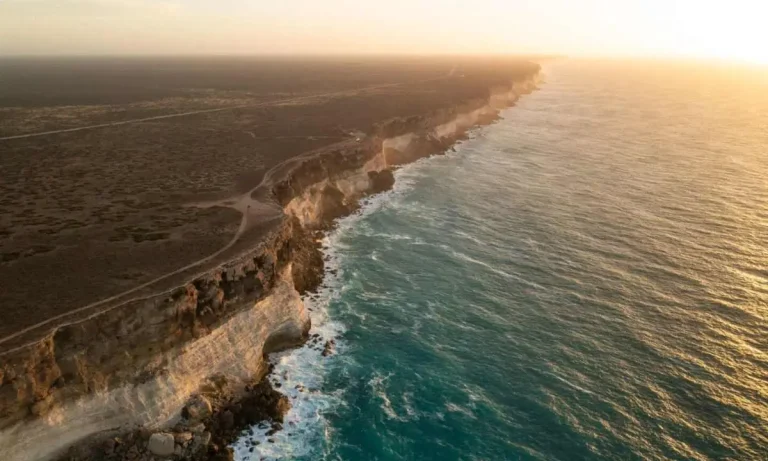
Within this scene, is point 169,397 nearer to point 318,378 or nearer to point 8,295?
point 318,378

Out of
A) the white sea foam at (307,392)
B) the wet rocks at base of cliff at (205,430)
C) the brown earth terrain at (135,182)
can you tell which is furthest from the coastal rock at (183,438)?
the brown earth terrain at (135,182)

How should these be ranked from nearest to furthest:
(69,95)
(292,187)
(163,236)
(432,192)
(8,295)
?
(8,295)
(163,236)
(292,187)
(432,192)
(69,95)

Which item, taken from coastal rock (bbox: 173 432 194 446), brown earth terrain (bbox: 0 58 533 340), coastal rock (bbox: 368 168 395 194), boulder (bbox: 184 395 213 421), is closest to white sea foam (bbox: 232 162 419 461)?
boulder (bbox: 184 395 213 421)

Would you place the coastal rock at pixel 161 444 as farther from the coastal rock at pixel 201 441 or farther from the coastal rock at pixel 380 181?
the coastal rock at pixel 380 181

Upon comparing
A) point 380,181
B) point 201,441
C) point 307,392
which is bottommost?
point 307,392

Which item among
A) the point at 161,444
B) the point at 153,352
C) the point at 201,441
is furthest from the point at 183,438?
the point at 153,352

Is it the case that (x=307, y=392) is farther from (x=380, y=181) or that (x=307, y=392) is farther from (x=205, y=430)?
(x=380, y=181)

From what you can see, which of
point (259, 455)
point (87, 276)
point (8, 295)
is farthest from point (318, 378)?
point (8, 295)
